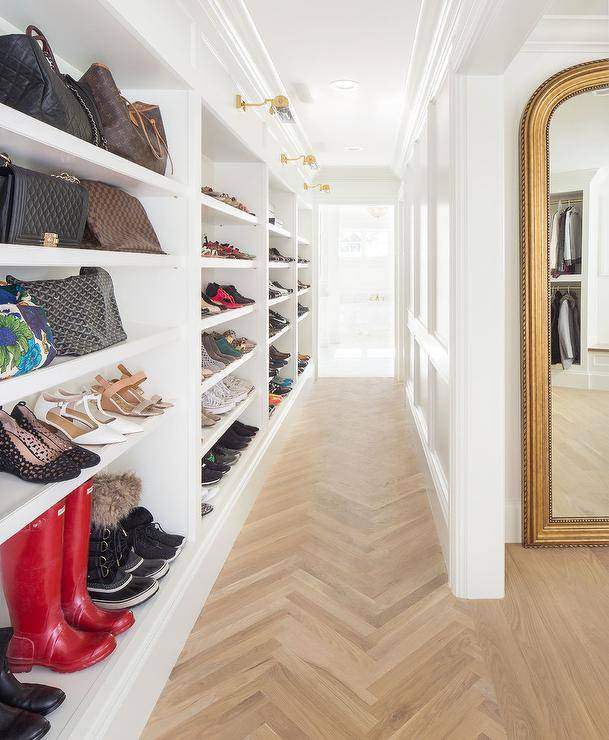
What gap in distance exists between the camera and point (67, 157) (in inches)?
56.8

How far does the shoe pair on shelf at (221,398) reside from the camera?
9.33 feet

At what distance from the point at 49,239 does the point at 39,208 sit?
0.07 metres

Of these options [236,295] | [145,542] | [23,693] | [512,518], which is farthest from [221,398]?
[23,693]

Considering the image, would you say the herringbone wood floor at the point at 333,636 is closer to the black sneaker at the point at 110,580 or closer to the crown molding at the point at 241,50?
the black sneaker at the point at 110,580

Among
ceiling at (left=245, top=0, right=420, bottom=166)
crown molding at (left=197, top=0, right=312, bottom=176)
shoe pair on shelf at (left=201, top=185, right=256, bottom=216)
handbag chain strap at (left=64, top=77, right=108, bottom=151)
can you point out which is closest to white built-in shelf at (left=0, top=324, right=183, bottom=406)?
handbag chain strap at (left=64, top=77, right=108, bottom=151)

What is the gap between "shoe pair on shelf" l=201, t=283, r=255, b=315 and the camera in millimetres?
3039

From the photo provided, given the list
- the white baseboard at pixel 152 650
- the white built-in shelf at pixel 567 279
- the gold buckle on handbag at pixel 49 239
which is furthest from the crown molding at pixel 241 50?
the white baseboard at pixel 152 650

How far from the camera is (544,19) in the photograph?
94.3 inches

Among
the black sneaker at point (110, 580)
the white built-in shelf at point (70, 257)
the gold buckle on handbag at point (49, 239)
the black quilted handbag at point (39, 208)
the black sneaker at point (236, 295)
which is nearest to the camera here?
the white built-in shelf at point (70, 257)

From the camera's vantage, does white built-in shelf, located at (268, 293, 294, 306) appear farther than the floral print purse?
Yes

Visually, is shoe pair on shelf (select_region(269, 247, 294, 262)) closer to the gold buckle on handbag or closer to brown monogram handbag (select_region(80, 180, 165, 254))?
brown monogram handbag (select_region(80, 180, 165, 254))

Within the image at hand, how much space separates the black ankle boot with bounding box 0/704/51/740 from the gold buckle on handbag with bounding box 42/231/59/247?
38.2 inches

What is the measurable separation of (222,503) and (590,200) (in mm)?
2007

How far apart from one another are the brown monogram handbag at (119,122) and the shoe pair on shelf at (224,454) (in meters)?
1.33
